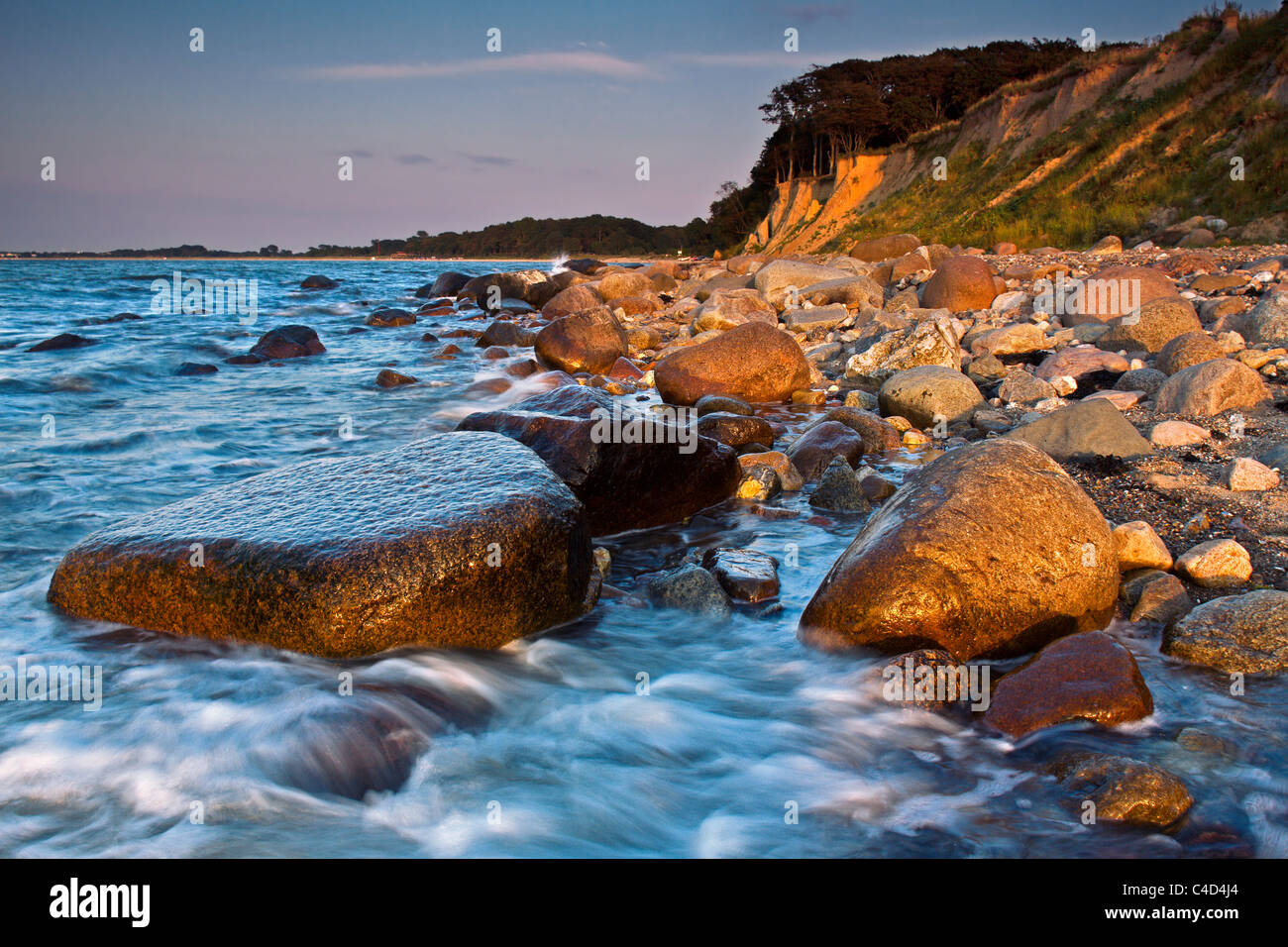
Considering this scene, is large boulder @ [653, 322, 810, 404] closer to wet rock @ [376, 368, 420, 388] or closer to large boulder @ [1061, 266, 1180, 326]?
large boulder @ [1061, 266, 1180, 326]

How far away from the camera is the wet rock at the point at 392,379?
12.6m

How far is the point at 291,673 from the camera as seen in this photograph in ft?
12.4

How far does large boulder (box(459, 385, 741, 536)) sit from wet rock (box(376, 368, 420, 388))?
6.58 m

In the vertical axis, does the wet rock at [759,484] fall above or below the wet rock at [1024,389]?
below

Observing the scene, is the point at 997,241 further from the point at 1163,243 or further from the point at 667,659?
the point at 667,659

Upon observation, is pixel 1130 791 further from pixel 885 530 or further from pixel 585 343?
pixel 585 343

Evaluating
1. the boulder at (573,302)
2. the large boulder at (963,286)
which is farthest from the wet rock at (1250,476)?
the boulder at (573,302)

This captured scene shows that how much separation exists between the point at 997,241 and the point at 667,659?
69.5 feet

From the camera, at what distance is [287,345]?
1606cm

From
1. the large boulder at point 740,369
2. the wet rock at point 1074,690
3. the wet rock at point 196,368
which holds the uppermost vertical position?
the wet rock at point 196,368

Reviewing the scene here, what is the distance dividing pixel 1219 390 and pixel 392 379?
1075 cm

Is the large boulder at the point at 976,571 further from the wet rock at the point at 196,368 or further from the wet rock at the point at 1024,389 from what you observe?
the wet rock at the point at 196,368

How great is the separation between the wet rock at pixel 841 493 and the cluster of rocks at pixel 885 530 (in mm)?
17
